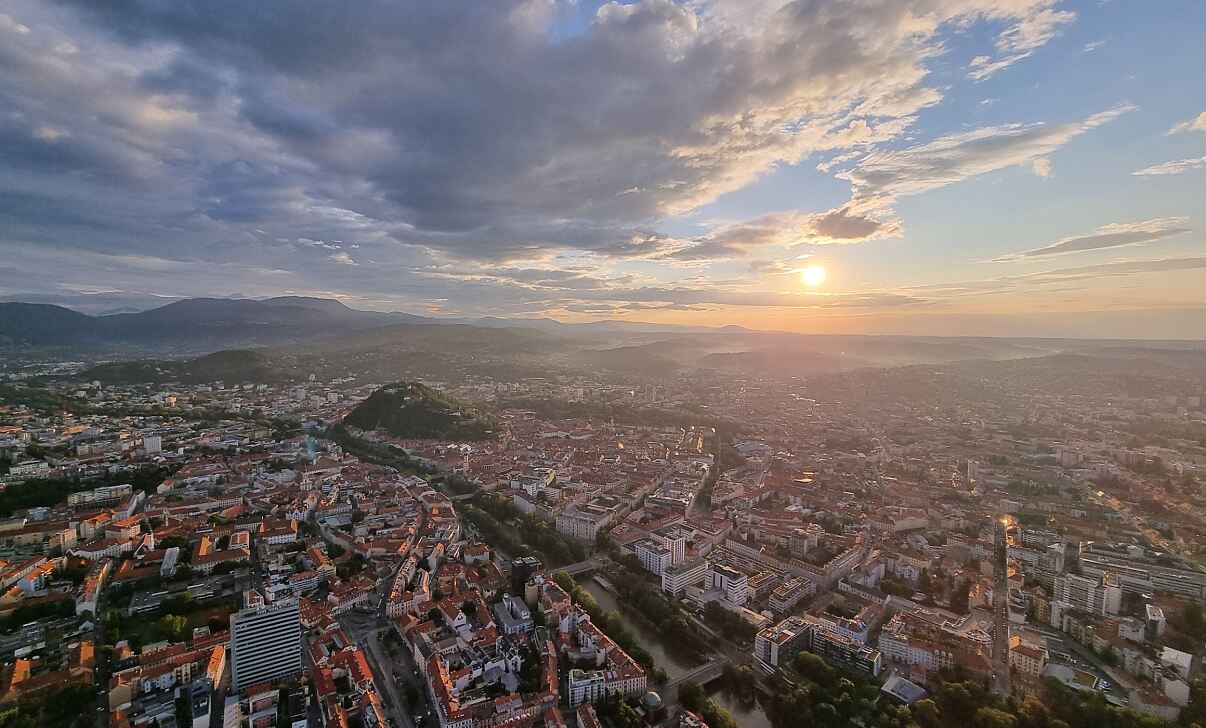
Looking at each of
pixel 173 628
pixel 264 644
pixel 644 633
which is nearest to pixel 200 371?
pixel 173 628

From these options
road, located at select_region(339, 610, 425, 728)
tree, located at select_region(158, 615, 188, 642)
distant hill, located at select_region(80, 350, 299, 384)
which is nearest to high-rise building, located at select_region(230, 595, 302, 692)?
road, located at select_region(339, 610, 425, 728)

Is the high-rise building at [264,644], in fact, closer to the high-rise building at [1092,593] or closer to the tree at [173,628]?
the tree at [173,628]

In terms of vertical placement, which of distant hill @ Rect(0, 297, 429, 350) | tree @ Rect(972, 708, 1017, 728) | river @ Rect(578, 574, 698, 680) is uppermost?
distant hill @ Rect(0, 297, 429, 350)

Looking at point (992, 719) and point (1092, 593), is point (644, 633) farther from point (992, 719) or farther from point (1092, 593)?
point (1092, 593)

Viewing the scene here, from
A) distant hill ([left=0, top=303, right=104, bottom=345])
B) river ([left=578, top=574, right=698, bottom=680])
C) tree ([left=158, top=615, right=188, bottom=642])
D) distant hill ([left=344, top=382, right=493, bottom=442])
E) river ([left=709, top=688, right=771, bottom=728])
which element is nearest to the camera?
river ([left=709, top=688, right=771, bottom=728])

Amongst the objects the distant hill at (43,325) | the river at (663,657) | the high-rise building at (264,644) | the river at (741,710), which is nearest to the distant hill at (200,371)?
the distant hill at (43,325)

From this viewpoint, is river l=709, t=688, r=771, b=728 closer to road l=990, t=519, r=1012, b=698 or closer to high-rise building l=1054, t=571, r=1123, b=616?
road l=990, t=519, r=1012, b=698
